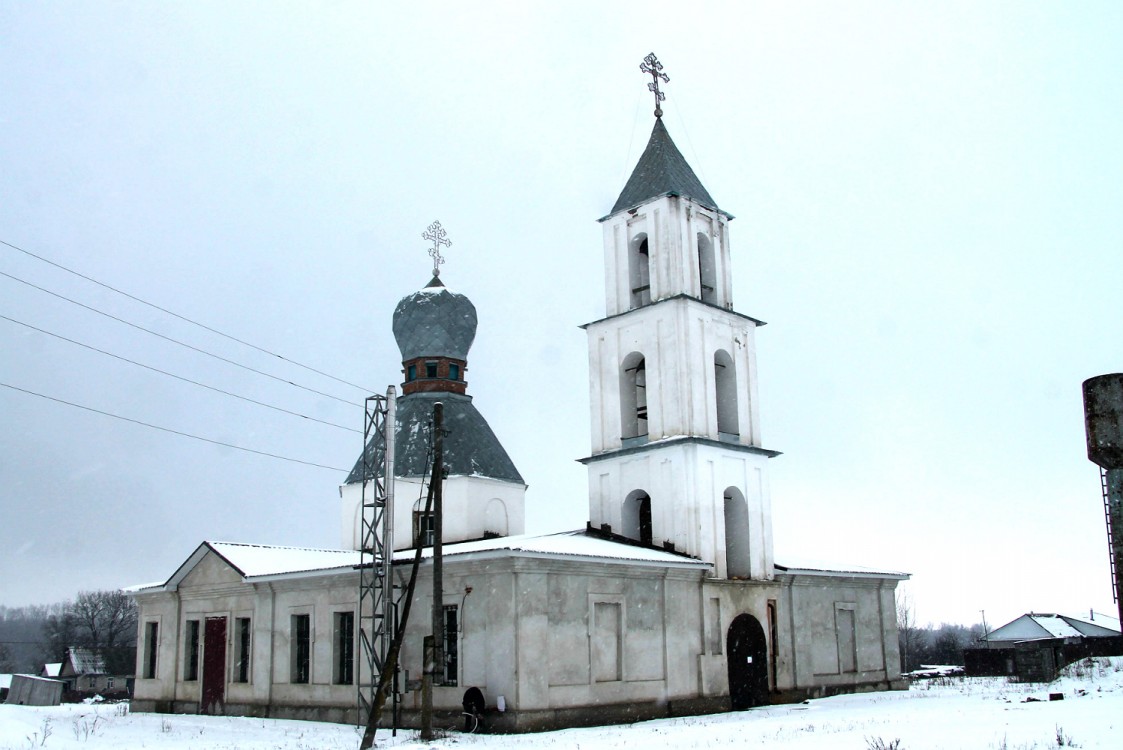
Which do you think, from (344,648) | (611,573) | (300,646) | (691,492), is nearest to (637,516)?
(691,492)

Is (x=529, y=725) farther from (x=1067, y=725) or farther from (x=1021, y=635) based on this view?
(x=1021, y=635)

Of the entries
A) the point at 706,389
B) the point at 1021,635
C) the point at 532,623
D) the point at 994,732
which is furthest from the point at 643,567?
the point at 1021,635

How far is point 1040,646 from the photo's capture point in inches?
1873

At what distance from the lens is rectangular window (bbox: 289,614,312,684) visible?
2545 centimetres

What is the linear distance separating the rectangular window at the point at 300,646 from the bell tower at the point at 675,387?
762 cm

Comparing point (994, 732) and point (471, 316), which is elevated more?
point (471, 316)

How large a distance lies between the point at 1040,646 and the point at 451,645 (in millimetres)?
35238

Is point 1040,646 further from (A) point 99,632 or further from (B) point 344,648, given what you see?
(A) point 99,632

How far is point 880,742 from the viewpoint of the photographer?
1345cm

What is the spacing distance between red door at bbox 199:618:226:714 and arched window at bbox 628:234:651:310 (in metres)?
14.0

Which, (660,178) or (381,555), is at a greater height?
(660,178)

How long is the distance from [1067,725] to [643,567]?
32.6ft

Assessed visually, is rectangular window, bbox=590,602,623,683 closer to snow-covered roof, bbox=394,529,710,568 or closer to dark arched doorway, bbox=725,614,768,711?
snow-covered roof, bbox=394,529,710,568

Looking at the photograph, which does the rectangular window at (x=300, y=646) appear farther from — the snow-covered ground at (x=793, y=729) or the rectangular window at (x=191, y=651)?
the rectangular window at (x=191, y=651)
